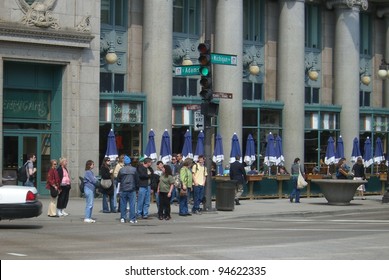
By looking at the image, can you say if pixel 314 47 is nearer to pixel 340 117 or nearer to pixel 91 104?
pixel 340 117

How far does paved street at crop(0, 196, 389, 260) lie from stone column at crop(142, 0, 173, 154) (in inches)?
335

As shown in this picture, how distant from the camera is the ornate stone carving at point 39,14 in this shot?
34250 mm

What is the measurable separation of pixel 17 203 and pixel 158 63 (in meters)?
18.9

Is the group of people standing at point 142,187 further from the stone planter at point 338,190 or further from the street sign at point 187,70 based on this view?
the stone planter at point 338,190

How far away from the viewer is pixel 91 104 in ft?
120

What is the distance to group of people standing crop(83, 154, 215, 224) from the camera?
2508 cm

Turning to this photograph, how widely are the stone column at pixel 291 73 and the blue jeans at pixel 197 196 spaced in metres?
17.1

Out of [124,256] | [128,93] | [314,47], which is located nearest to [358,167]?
[128,93]

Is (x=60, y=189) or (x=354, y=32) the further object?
(x=354, y=32)

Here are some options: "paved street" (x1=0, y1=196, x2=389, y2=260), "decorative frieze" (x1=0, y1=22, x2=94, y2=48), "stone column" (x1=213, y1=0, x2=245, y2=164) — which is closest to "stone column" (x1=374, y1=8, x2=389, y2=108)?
"stone column" (x1=213, y1=0, x2=245, y2=164)

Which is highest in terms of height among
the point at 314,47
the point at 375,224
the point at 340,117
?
the point at 314,47

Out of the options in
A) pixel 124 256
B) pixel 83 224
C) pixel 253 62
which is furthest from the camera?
pixel 253 62

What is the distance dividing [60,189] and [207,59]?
19.1ft

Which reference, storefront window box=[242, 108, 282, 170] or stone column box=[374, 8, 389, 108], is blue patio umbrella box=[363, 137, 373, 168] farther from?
Result: stone column box=[374, 8, 389, 108]
